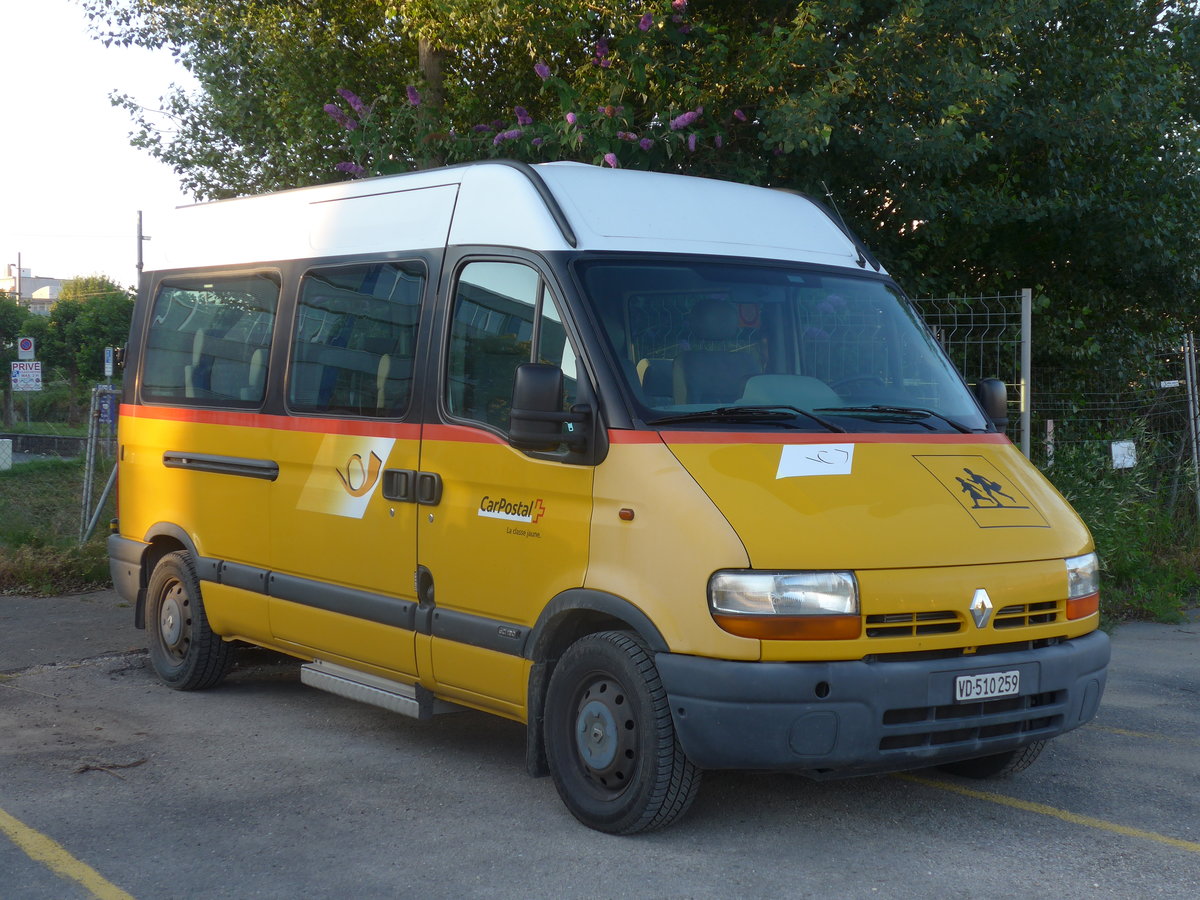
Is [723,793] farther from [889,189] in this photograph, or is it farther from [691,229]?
[889,189]

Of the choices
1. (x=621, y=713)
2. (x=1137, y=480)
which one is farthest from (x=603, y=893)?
(x=1137, y=480)

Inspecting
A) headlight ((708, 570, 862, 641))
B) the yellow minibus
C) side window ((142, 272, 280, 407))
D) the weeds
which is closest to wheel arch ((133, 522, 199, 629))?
the yellow minibus

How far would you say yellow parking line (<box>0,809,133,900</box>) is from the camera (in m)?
4.65

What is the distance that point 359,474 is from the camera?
6480 mm

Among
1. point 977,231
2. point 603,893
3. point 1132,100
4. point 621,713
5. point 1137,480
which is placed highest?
point 1132,100

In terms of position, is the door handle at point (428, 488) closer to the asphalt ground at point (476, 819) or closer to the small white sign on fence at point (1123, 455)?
the asphalt ground at point (476, 819)

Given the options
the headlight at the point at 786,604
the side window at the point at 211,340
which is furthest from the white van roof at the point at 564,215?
the headlight at the point at 786,604

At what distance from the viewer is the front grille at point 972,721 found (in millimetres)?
4895

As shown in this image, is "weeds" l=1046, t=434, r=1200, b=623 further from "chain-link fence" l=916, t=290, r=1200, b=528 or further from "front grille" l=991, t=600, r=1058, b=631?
"front grille" l=991, t=600, r=1058, b=631

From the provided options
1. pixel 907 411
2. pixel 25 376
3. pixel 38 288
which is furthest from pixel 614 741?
pixel 38 288

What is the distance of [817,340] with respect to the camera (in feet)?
19.0

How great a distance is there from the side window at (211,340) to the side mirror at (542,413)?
250 centimetres

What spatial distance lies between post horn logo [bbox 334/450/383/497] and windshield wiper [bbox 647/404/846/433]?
1.69 meters

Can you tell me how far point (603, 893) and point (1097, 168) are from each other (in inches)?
409
